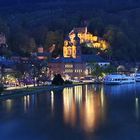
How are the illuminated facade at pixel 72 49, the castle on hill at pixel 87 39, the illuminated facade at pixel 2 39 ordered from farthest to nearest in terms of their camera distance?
the castle on hill at pixel 87 39, the illuminated facade at pixel 72 49, the illuminated facade at pixel 2 39

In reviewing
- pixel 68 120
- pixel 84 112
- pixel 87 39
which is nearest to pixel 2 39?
pixel 87 39

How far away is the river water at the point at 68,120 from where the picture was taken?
13336 millimetres

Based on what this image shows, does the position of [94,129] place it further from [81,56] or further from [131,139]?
[81,56]

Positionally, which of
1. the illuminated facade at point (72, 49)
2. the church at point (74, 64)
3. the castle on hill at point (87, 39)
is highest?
the castle on hill at point (87, 39)

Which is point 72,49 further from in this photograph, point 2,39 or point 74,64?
point 2,39

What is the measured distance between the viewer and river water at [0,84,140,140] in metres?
13.3

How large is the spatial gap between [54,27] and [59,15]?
9.21 metres

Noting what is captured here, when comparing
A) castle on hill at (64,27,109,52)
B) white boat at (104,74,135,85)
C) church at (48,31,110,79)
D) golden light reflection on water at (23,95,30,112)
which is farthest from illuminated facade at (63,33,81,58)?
golden light reflection on water at (23,95,30,112)

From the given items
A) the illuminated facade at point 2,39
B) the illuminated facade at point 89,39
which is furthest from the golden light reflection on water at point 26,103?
the illuminated facade at point 89,39

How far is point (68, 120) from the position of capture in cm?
1622

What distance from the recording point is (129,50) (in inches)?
2475

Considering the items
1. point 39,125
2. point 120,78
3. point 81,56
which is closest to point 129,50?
point 81,56

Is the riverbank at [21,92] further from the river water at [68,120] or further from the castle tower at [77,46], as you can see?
the castle tower at [77,46]

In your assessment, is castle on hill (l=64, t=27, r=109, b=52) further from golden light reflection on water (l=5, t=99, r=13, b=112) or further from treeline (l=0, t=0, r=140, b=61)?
golden light reflection on water (l=5, t=99, r=13, b=112)
